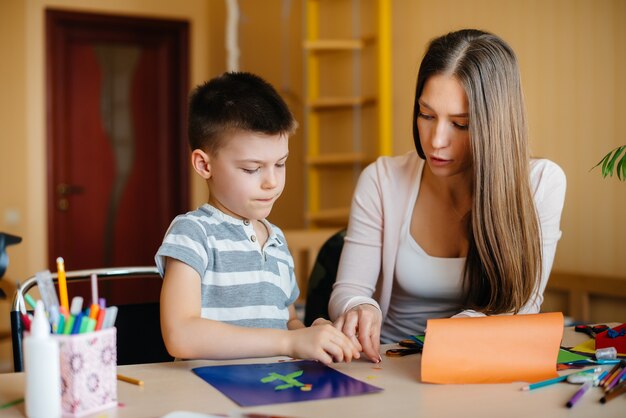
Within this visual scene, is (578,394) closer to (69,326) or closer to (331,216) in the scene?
(69,326)

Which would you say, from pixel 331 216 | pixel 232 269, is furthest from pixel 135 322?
pixel 331 216

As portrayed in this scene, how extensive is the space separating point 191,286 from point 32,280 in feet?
1.30

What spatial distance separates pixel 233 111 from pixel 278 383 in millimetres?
476

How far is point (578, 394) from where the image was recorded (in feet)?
3.32

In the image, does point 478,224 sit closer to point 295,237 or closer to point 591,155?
point 591,155

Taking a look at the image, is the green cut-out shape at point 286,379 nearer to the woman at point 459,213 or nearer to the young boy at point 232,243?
the young boy at point 232,243

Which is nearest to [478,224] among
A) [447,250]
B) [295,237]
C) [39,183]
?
[447,250]

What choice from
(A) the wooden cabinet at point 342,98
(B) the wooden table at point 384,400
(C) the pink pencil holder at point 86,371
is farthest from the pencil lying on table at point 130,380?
(A) the wooden cabinet at point 342,98

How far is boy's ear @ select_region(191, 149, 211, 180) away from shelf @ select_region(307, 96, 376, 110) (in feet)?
8.05

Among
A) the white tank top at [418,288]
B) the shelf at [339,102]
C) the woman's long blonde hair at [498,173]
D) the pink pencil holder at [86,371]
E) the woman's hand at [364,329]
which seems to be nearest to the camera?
the pink pencil holder at [86,371]

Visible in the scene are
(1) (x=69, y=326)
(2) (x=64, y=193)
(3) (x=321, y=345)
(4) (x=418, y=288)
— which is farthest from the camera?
(2) (x=64, y=193)

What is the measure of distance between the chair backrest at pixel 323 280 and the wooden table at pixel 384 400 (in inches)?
25.5

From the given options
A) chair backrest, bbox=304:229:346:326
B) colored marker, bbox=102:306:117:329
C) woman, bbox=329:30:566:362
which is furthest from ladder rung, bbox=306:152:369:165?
colored marker, bbox=102:306:117:329

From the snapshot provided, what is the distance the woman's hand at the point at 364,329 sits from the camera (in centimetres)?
123
